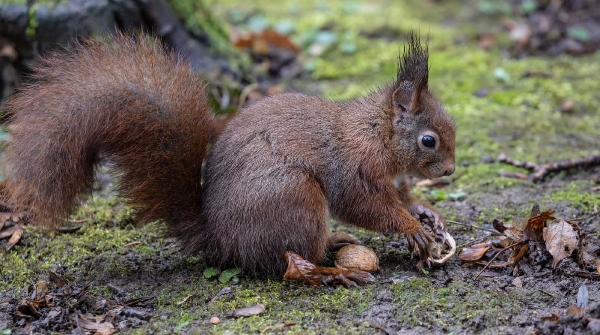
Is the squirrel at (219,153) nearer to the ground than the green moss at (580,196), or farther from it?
farther from it

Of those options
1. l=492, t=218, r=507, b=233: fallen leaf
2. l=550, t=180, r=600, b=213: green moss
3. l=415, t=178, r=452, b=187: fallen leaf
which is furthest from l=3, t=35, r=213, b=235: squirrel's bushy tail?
l=550, t=180, r=600, b=213: green moss

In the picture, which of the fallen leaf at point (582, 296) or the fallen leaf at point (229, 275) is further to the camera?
the fallen leaf at point (229, 275)

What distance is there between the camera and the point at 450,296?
108 inches

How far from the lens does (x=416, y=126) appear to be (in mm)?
3191

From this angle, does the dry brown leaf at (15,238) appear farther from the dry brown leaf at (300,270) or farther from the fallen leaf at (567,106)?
the fallen leaf at (567,106)

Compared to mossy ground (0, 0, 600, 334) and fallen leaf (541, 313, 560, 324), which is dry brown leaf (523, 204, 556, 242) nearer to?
mossy ground (0, 0, 600, 334)

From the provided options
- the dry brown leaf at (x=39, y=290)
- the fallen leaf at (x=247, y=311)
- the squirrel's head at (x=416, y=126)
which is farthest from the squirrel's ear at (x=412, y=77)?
the dry brown leaf at (x=39, y=290)

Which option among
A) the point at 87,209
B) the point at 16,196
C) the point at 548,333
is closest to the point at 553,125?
the point at 548,333

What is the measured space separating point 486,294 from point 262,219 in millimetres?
944

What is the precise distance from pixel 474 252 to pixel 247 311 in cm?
106

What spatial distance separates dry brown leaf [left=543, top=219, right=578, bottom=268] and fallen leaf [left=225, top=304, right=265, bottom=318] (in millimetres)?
1216

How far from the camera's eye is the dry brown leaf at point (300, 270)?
9.32 ft

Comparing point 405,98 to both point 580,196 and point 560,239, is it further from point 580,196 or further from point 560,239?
point 580,196

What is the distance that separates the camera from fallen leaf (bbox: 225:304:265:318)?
Answer: 2648mm
